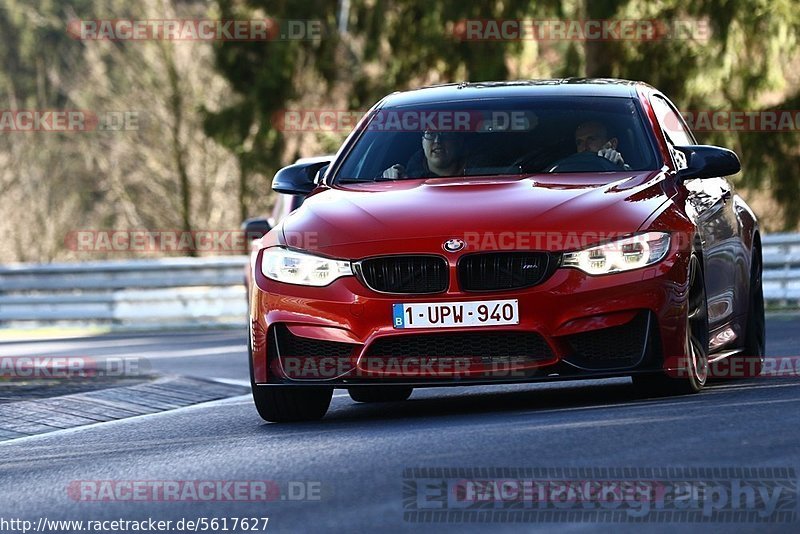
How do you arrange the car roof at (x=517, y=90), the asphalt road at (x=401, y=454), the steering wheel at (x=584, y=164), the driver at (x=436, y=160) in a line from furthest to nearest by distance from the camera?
the car roof at (x=517, y=90) → the driver at (x=436, y=160) → the steering wheel at (x=584, y=164) → the asphalt road at (x=401, y=454)

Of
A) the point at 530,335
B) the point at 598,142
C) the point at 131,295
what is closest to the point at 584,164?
the point at 598,142

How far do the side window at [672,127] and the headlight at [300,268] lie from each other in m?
2.18

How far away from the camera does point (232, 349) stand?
17.8m

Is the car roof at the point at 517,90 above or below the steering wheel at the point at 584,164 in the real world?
above

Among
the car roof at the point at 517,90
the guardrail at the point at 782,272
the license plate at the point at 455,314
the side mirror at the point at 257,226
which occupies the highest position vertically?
the car roof at the point at 517,90

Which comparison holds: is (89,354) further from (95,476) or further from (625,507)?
(625,507)

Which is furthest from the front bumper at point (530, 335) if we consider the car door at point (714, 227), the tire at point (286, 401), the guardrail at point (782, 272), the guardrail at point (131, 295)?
the guardrail at point (131, 295)

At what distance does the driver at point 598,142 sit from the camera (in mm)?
9289

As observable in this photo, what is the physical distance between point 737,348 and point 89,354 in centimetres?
957

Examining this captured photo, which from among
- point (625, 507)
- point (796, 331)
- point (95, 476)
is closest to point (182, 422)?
point (95, 476)

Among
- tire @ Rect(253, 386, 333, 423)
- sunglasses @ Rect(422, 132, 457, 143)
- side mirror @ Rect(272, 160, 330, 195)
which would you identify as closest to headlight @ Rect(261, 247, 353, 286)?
tire @ Rect(253, 386, 333, 423)

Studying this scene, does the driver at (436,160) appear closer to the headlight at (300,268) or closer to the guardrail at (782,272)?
the headlight at (300,268)

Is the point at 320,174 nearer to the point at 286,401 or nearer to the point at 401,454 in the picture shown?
the point at 286,401

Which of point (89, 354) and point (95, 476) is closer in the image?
point (95, 476)
